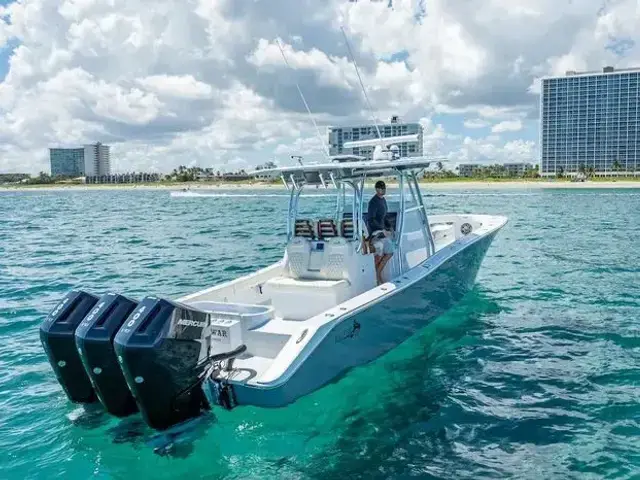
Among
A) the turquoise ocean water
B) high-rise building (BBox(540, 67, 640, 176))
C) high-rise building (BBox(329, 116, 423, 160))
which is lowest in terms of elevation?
the turquoise ocean water

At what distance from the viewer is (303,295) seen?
8.78m

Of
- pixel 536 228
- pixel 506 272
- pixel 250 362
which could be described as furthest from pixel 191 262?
pixel 536 228

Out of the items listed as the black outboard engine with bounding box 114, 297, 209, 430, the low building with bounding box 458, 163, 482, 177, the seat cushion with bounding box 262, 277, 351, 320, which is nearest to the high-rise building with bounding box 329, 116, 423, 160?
the seat cushion with bounding box 262, 277, 351, 320

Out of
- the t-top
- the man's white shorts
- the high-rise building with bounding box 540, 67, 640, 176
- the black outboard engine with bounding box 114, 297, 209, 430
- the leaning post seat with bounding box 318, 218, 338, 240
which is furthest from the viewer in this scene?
the high-rise building with bounding box 540, 67, 640, 176

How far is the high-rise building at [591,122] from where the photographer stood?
147 m

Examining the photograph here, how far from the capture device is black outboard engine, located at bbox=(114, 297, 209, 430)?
572cm

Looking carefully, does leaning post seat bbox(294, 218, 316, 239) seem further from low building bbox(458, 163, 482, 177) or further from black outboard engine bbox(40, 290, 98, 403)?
low building bbox(458, 163, 482, 177)

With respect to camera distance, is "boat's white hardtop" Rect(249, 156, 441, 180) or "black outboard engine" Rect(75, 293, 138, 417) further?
"boat's white hardtop" Rect(249, 156, 441, 180)

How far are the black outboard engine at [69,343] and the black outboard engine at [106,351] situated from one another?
292mm

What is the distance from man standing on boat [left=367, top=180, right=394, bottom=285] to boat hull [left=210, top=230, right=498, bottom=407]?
71cm

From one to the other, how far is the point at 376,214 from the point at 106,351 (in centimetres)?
520

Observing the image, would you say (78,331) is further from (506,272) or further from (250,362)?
(506,272)

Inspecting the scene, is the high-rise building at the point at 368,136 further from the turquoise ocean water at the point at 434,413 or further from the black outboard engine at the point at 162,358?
the black outboard engine at the point at 162,358

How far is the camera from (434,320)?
10594 millimetres
